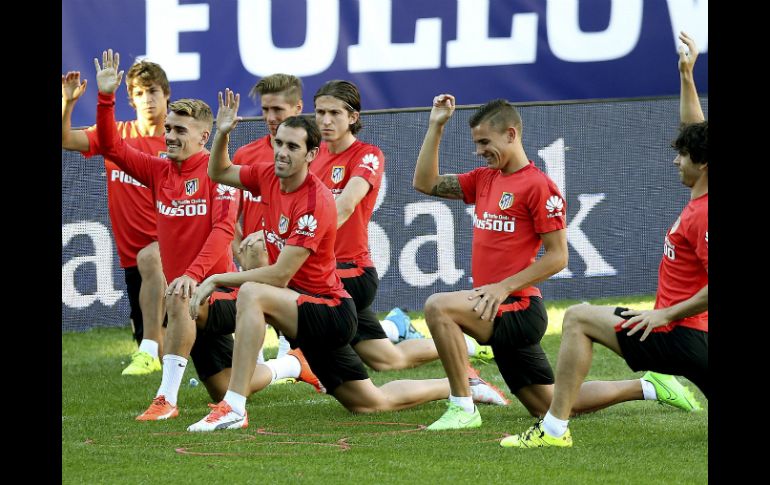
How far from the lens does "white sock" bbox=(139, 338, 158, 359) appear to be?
30.8 feet

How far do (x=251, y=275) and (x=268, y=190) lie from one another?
1.80ft

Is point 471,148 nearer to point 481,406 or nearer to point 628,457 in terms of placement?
point 481,406

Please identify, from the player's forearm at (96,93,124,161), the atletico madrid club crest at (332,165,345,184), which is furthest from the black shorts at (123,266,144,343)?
the atletico madrid club crest at (332,165,345,184)

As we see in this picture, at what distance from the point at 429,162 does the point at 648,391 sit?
1.75m

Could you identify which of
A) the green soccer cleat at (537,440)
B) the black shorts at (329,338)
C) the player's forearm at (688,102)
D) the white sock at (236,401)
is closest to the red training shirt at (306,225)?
the black shorts at (329,338)

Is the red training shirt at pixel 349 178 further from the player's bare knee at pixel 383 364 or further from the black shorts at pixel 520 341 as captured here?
the black shorts at pixel 520 341

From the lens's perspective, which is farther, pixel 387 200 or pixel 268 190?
pixel 387 200

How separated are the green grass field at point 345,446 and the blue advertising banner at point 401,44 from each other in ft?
11.9

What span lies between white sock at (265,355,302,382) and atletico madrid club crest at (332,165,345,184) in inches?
46.4

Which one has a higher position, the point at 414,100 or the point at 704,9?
the point at 704,9

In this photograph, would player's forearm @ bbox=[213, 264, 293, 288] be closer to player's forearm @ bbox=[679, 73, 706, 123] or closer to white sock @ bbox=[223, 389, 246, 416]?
white sock @ bbox=[223, 389, 246, 416]

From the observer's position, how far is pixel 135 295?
977 centimetres

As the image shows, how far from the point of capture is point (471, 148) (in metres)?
11.6
